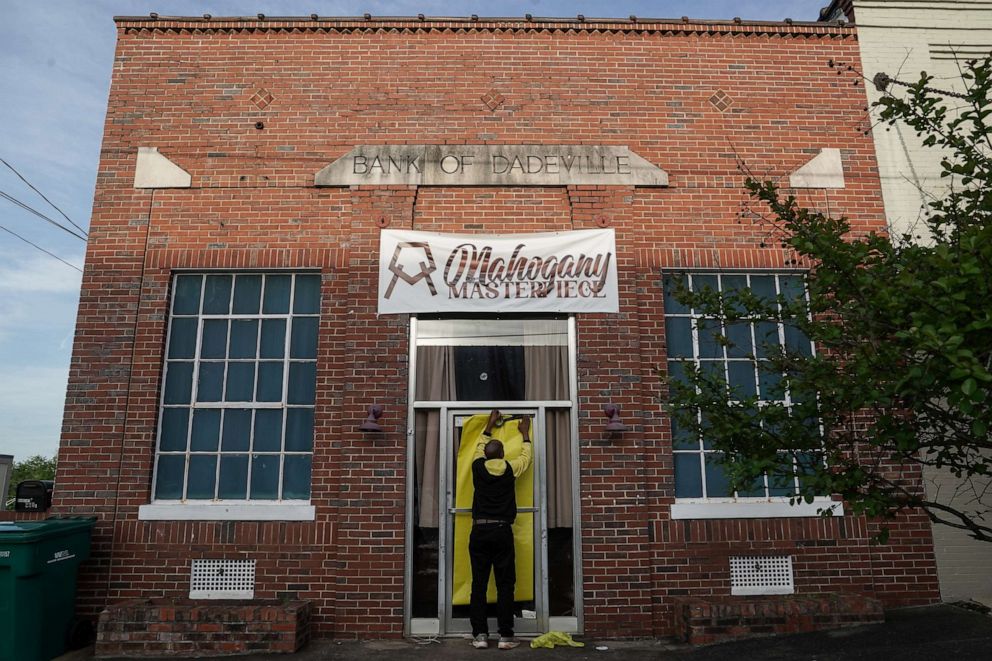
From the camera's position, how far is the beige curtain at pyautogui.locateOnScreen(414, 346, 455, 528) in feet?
22.9

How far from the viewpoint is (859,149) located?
7.95 m

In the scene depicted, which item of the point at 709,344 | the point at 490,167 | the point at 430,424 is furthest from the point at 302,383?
the point at 709,344

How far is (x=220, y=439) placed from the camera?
23.6ft

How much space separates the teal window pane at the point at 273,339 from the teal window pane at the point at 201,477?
1.17m

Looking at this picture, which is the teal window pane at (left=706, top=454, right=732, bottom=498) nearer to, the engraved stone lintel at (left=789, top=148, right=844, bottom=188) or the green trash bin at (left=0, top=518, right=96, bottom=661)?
the engraved stone lintel at (left=789, top=148, right=844, bottom=188)

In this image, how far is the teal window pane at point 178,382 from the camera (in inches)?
287

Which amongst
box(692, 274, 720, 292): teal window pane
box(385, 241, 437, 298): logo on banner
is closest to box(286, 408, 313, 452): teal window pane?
box(385, 241, 437, 298): logo on banner

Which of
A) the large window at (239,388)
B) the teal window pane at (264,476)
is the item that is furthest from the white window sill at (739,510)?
the teal window pane at (264,476)

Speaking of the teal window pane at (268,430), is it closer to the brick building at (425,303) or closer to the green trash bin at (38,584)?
the brick building at (425,303)

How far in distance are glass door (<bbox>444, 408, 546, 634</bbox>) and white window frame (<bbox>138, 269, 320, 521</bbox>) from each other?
1.40 meters

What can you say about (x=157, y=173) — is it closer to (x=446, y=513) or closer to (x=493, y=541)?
(x=446, y=513)

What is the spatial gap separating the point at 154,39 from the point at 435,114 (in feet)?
11.2

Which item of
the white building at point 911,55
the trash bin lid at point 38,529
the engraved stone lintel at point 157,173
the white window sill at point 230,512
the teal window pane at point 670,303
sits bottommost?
the trash bin lid at point 38,529

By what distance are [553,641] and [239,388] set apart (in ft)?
13.0
